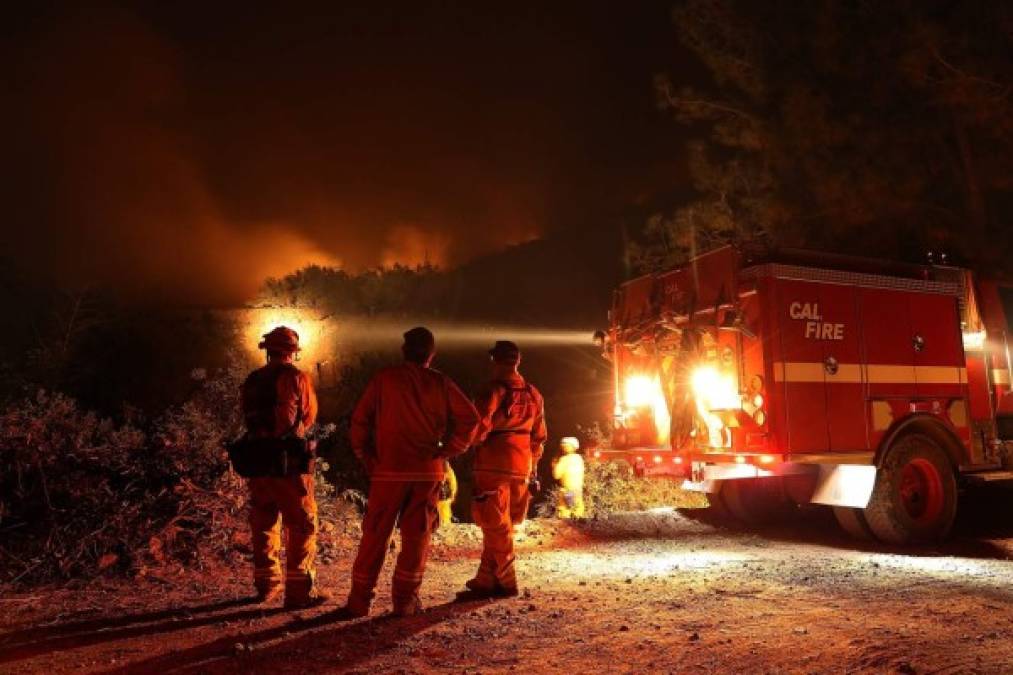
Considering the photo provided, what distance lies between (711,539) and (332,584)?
160 inches

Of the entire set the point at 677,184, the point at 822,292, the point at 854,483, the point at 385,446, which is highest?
the point at 677,184

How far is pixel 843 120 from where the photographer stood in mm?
10641

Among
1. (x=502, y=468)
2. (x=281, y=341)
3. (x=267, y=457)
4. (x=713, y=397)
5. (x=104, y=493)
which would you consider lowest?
(x=104, y=493)

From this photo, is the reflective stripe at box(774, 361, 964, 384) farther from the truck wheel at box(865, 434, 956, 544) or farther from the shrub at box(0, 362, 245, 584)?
the shrub at box(0, 362, 245, 584)

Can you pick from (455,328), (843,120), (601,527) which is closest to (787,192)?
(843,120)

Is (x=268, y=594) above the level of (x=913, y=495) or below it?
below

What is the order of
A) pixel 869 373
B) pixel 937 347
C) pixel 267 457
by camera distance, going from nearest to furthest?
pixel 267 457 → pixel 869 373 → pixel 937 347

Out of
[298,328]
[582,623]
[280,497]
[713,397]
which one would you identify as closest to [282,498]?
[280,497]

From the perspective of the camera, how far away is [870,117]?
413 inches

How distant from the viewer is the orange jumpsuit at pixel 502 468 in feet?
16.2

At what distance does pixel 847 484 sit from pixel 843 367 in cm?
108

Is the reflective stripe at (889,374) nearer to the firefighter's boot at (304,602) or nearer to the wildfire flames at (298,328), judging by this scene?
the firefighter's boot at (304,602)

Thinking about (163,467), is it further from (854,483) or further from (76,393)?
(76,393)

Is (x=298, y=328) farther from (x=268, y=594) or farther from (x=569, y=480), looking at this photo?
(x=268, y=594)
